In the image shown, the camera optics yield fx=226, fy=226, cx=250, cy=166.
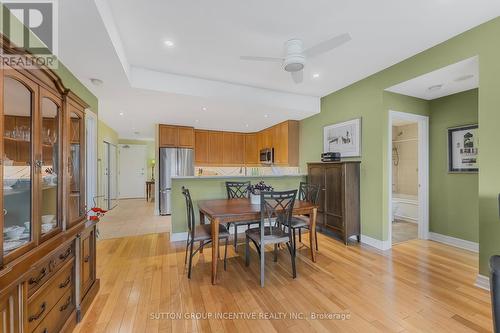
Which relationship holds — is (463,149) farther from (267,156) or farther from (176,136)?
(176,136)

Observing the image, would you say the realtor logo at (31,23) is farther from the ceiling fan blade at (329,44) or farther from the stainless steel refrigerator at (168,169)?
the stainless steel refrigerator at (168,169)

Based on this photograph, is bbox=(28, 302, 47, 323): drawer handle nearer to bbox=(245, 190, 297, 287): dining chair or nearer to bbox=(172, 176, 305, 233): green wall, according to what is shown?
bbox=(245, 190, 297, 287): dining chair

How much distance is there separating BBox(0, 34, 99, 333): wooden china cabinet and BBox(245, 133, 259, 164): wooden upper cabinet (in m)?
5.30

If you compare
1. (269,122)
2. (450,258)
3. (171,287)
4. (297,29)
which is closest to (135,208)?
(269,122)

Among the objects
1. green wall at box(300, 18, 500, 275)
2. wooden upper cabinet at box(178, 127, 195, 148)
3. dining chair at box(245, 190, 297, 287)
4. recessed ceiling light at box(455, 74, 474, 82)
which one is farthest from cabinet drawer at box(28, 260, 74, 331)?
recessed ceiling light at box(455, 74, 474, 82)

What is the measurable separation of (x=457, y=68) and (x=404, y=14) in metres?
1.12

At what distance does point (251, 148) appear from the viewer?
7145mm

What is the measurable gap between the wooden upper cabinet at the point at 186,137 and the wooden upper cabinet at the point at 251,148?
5.92 feet

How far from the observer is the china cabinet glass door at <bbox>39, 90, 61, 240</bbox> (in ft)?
4.89

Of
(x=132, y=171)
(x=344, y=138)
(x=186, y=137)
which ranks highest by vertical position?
(x=186, y=137)

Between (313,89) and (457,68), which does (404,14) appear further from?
(313,89)

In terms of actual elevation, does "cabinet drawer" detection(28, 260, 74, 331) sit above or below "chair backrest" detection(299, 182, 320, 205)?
below

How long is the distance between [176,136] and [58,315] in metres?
4.75

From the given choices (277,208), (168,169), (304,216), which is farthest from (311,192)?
(168,169)
